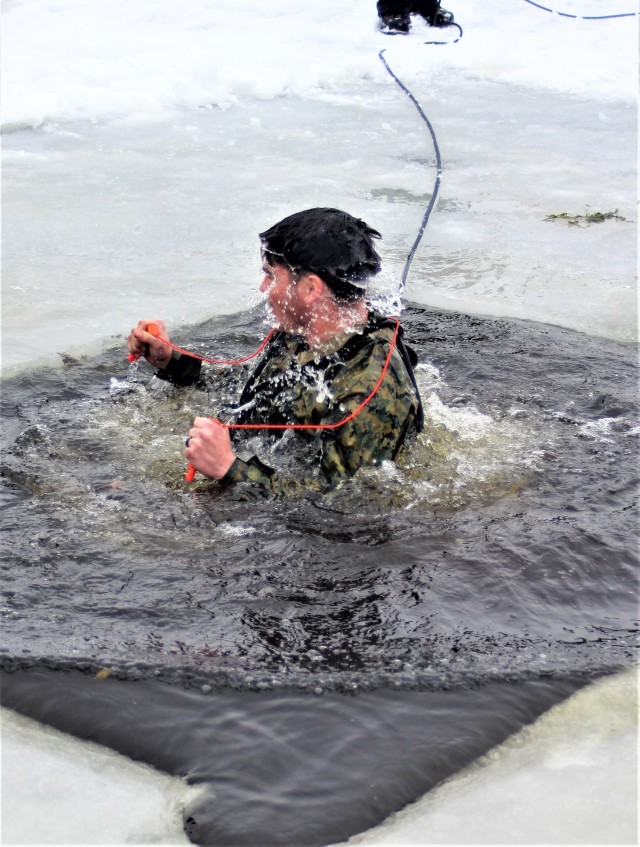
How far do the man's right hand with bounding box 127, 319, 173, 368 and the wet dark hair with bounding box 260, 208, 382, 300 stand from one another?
731 millimetres

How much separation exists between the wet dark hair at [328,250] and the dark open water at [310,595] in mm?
648

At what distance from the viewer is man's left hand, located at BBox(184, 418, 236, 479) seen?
3.12 meters

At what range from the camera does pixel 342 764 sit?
90.0 inches

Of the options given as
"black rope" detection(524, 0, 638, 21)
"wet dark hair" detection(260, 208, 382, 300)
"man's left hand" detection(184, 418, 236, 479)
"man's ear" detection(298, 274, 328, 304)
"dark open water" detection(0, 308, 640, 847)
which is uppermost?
"black rope" detection(524, 0, 638, 21)

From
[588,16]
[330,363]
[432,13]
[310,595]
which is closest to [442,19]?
[432,13]

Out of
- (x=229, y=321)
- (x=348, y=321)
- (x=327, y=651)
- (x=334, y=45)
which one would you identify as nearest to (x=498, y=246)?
(x=229, y=321)

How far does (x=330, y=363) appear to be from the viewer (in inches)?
130

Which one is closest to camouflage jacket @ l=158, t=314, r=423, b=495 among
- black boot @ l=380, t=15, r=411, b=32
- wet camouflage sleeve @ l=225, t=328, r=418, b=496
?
wet camouflage sleeve @ l=225, t=328, r=418, b=496

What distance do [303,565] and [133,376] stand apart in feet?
5.88

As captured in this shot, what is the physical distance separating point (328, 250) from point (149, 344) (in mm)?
983

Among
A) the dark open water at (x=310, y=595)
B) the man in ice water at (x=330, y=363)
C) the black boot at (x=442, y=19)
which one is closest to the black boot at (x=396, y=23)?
the black boot at (x=442, y=19)

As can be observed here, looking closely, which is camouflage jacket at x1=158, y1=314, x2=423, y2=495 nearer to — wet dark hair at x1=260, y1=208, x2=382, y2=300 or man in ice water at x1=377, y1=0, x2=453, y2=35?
wet dark hair at x1=260, y1=208, x2=382, y2=300

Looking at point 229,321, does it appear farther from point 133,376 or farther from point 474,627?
point 474,627

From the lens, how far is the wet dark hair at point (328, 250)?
323 cm
